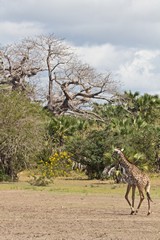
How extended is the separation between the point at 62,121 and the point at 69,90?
7135 mm

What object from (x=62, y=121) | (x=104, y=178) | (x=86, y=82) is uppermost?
(x=86, y=82)

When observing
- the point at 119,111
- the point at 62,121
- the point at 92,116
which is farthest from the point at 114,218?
the point at 119,111

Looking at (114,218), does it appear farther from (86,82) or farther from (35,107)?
(86,82)

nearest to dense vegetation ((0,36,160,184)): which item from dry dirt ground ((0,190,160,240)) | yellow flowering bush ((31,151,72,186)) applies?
yellow flowering bush ((31,151,72,186))

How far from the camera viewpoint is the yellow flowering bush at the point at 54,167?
37.5 m

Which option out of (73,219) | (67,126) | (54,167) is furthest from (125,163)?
(67,126)

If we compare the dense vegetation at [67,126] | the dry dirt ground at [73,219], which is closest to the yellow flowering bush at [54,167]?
the dense vegetation at [67,126]

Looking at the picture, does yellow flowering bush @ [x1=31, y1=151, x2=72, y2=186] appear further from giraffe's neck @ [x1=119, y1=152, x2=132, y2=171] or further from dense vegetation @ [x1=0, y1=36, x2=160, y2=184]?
giraffe's neck @ [x1=119, y1=152, x2=132, y2=171]

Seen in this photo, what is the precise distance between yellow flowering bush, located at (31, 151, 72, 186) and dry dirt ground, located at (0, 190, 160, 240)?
12.6m

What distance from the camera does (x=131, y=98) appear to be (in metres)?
57.2

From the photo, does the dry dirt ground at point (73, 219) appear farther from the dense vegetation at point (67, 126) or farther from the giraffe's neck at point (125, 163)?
the dense vegetation at point (67, 126)

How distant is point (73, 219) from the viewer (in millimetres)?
16859

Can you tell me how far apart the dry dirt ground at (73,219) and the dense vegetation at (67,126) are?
12.2 metres

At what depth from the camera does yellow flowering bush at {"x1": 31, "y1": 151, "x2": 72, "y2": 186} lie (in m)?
37.5
